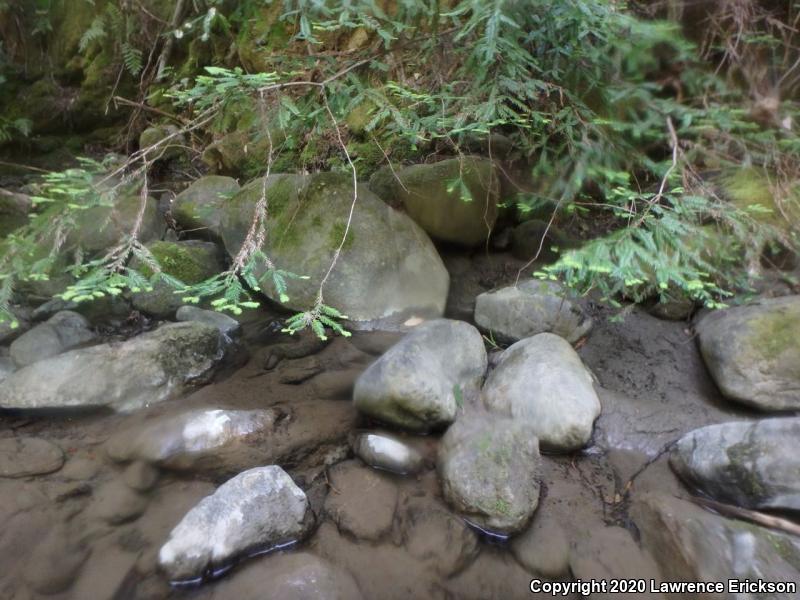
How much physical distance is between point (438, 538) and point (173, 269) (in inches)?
139

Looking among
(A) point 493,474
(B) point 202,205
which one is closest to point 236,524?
(A) point 493,474

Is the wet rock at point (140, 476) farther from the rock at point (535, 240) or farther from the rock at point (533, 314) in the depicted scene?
the rock at point (535, 240)

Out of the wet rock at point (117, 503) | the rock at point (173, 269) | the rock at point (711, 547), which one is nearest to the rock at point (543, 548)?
the rock at point (711, 547)

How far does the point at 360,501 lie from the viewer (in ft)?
9.66

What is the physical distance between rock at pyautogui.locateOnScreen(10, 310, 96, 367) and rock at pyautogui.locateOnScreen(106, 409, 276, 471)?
1313 mm

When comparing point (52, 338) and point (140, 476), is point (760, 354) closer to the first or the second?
point (140, 476)

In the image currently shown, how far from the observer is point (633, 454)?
10.6 ft

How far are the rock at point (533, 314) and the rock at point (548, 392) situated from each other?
0.27m

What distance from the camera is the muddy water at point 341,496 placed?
2.53m

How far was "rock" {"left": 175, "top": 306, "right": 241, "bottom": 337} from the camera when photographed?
4.52m

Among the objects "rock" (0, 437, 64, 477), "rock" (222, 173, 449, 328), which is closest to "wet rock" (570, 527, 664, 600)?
"rock" (222, 173, 449, 328)

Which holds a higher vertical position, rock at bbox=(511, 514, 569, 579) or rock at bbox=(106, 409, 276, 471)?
rock at bbox=(511, 514, 569, 579)

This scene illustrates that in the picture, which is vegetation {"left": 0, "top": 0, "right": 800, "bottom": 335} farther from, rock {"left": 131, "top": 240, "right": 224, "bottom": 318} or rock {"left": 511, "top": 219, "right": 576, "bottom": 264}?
rock {"left": 131, "top": 240, "right": 224, "bottom": 318}

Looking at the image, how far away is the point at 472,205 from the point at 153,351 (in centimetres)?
306
